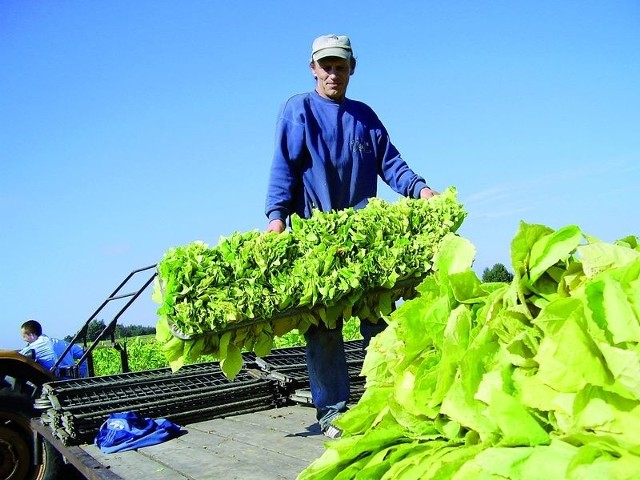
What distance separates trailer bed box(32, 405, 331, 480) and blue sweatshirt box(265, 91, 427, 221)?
50.7 inches

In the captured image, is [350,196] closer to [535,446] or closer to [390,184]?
[390,184]

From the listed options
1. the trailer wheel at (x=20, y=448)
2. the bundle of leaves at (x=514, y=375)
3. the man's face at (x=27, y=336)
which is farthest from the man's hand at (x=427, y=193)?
the man's face at (x=27, y=336)

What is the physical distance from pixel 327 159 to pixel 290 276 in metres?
1.07

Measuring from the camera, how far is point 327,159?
4039 mm

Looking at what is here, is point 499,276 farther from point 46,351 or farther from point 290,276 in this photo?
point 46,351

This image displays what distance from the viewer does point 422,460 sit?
1.43 metres

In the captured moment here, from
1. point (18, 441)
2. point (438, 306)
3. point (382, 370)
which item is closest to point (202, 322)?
point (382, 370)

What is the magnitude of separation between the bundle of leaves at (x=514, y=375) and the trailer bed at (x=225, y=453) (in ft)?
5.07

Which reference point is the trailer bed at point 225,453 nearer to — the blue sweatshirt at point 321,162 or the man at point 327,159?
the man at point 327,159

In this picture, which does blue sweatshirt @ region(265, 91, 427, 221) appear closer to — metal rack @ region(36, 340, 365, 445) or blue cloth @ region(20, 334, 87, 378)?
metal rack @ region(36, 340, 365, 445)

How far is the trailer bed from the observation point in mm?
3346

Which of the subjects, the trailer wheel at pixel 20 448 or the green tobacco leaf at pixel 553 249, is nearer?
the green tobacco leaf at pixel 553 249

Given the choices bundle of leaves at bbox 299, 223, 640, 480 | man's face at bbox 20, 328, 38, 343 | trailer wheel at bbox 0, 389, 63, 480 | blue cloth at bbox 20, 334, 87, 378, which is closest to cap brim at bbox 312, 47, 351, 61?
bundle of leaves at bbox 299, 223, 640, 480

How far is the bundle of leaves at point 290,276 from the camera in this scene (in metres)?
3.06
